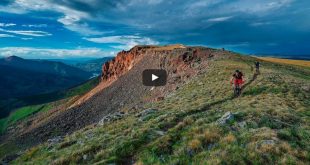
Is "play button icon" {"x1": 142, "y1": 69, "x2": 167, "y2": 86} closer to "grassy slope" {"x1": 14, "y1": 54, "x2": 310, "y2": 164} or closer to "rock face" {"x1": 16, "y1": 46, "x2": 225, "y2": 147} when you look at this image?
"rock face" {"x1": 16, "y1": 46, "x2": 225, "y2": 147}

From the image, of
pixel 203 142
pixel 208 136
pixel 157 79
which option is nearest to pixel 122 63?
pixel 157 79

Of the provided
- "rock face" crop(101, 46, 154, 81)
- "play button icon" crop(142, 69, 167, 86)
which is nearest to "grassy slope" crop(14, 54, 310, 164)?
"play button icon" crop(142, 69, 167, 86)

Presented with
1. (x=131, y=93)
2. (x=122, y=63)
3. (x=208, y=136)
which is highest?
(x=208, y=136)

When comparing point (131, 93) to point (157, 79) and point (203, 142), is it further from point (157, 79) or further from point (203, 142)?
point (203, 142)

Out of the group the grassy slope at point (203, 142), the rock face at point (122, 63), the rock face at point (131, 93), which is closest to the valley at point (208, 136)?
the grassy slope at point (203, 142)

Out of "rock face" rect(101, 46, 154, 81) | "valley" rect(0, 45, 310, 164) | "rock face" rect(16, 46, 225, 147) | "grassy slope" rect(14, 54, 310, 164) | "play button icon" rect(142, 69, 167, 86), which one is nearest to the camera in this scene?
"grassy slope" rect(14, 54, 310, 164)

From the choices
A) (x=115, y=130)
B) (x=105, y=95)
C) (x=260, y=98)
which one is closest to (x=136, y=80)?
(x=105, y=95)

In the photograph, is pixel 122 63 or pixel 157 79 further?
pixel 122 63

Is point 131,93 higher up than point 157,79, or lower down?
lower down

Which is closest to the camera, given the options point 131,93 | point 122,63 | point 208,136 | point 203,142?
point 203,142

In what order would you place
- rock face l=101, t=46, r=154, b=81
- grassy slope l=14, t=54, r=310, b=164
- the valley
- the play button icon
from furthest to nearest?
1. rock face l=101, t=46, r=154, b=81
2. the play button icon
3. the valley
4. grassy slope l=14, t=54, r=310, b=164

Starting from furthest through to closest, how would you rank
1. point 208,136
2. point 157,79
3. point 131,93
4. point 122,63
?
point 122,63
point 131,93
point 157,79
point 208,136

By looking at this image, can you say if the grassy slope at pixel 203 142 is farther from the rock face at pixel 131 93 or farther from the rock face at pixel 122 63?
the rock face at pixel 122 63

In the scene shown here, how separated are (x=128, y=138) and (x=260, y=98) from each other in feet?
57.3
